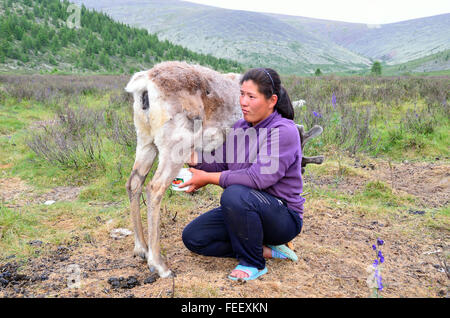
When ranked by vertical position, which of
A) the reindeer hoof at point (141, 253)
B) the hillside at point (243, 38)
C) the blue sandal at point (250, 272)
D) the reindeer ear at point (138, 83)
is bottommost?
the reindeer hoof at point (141, 253)

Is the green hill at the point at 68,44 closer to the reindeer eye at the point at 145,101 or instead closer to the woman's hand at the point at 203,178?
the reindeer eye at the point at 145,101

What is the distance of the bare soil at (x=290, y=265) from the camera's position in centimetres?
259

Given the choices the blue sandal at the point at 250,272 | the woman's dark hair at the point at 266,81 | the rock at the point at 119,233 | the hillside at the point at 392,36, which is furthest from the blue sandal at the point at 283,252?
the hillside at the point at 392,36

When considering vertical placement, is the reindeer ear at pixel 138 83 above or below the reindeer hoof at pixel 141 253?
above

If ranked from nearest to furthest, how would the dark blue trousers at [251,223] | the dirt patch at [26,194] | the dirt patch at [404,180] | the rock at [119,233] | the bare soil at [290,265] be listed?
Answer: the bare soil at [290,265] → the dark blue trousers at [251,223] → the rock at [119,233] → the dirt patch at [26,194] → the dirt patch at [404,180]

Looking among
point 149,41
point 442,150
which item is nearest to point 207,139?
point 442,150

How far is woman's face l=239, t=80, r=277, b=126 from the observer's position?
2779mm

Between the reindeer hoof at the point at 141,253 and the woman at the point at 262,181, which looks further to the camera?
the reindeer hoof at the point at 141,253

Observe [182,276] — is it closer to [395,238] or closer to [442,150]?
[395,238]

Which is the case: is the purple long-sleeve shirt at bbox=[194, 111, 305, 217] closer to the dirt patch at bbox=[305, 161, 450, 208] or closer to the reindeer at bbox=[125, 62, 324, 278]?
the reindeer at bbox=[125, 62, 324, 278]

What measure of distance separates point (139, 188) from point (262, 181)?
128 centimetres

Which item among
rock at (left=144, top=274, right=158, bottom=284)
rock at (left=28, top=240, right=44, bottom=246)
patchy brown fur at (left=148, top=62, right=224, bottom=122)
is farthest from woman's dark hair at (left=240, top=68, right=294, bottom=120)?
rock at (left=28, top=240, right=44, bottom=246)

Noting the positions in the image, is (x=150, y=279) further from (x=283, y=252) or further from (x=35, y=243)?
(x=35, y=243)

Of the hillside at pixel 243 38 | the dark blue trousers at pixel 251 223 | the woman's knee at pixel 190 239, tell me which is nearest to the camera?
the dark blue trousers at pixel 251 223
